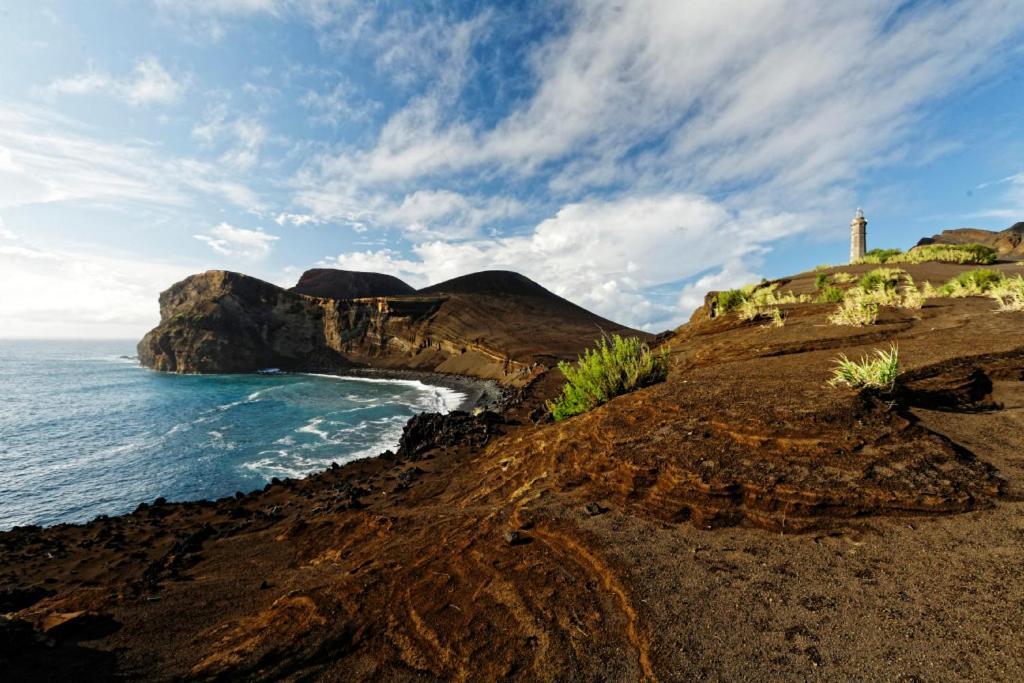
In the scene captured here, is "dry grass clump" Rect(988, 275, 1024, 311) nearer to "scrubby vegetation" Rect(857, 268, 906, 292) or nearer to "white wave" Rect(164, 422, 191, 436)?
"scrubby vegetation" Rect(857, 268, 906, 292)

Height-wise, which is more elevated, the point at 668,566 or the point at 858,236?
the point at 858,236

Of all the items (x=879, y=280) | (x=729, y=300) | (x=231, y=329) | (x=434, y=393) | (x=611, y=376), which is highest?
(x=231, y=329)

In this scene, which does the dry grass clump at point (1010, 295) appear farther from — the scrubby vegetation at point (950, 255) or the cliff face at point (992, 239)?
the cliff face at point (992, 239)

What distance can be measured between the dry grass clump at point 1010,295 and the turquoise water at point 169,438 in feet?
62.7

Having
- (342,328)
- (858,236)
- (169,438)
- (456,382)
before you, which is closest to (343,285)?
(342,328)

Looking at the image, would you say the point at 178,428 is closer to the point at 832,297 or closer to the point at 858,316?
the point at 858,316

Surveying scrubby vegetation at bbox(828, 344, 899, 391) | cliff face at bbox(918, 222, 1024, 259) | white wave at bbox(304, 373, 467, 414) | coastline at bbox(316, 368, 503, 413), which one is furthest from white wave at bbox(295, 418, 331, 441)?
cliff face at bbox(918, 222, 1024, 259)

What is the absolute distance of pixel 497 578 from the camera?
159 inches

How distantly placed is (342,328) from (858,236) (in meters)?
65.8

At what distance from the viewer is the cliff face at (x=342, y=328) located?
5497 cm

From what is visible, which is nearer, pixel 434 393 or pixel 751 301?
pixel 751 301

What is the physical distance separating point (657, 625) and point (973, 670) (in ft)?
5.66

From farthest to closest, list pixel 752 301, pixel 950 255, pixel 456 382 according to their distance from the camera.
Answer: pixel 456 382 < pixel 950 255 < pixel 752 301

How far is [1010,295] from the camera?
958cm
